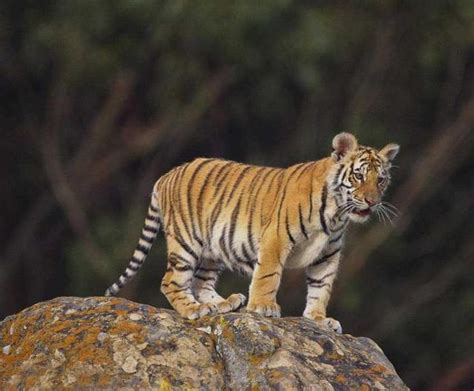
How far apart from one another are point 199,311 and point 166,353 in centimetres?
99

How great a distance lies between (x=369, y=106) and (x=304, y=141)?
87 centimetres

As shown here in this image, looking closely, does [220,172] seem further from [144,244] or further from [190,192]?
[144,244]

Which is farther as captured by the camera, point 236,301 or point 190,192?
point 190,192

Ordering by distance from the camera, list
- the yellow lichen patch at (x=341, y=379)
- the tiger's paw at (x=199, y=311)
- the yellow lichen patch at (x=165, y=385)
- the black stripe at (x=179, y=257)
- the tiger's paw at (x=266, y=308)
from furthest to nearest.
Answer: the black stripe at (x=179, y=257) < the tiger's paw at (x=266, y=308) < the tiger's paw at (x=199, y=311) < the yellow lichen patch at (x=341, y=379) < the yellow lichen patch at (x=165, y=385)

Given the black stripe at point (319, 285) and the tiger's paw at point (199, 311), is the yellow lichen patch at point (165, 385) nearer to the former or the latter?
the tiger's paw at point (199, 311)

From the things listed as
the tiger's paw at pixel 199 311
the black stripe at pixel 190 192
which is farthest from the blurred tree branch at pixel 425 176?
the tiger's paw at pixel 199 311

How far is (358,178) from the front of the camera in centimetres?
716

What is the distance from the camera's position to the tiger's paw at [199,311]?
6.78 m

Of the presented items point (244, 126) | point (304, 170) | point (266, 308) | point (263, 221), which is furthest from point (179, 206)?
point (244, 126)

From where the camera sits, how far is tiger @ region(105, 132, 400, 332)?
711 centimetres

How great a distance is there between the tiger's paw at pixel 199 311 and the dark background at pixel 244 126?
23.5 feet

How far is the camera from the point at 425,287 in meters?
16.5

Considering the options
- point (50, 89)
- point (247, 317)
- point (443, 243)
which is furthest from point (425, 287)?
point (247, 317)

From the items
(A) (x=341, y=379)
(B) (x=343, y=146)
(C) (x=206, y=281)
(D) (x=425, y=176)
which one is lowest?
(D) (x=425, y=176)
